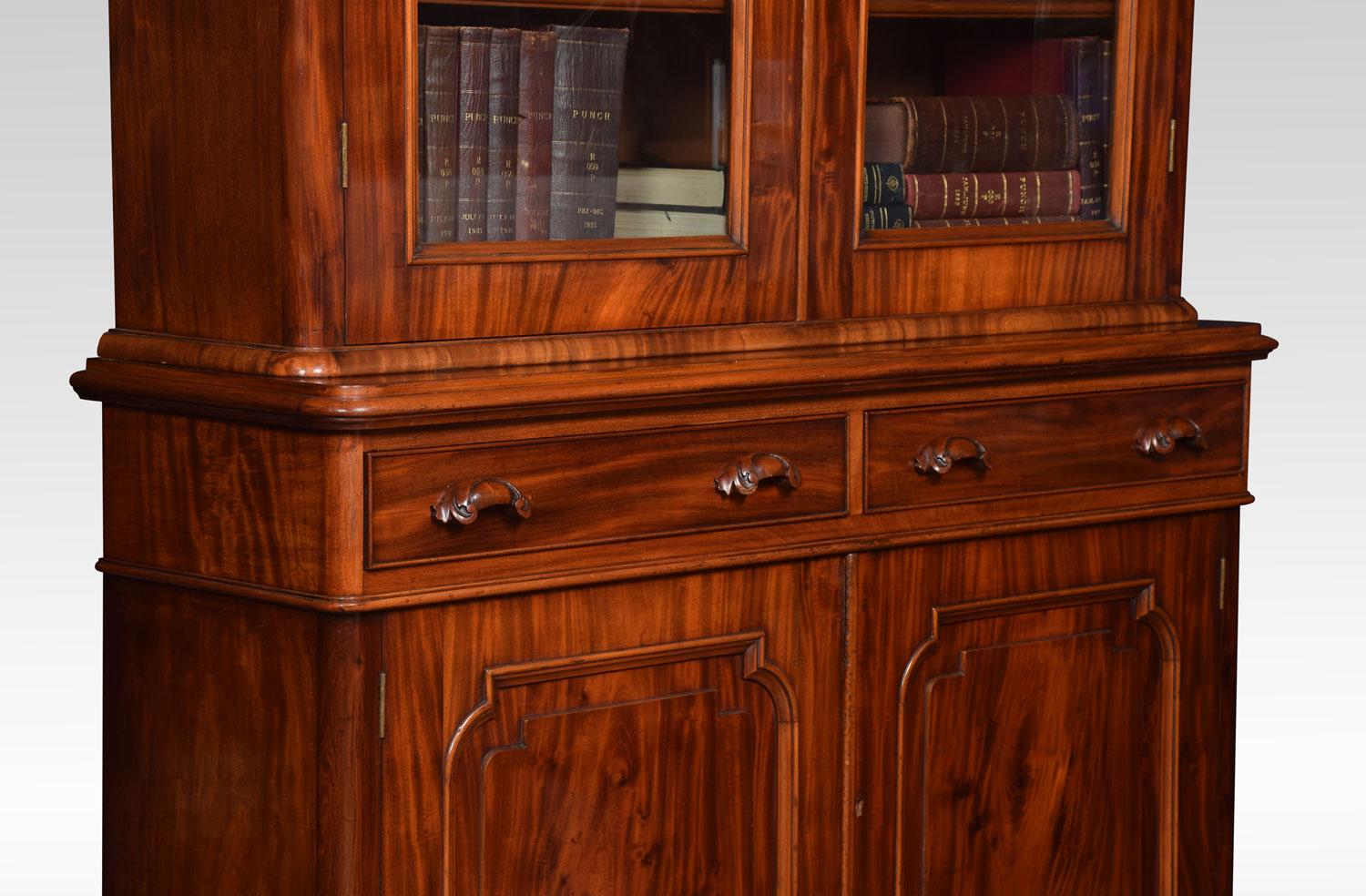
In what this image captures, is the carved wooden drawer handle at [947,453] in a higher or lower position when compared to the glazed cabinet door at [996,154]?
lower

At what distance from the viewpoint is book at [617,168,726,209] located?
2908 millimetres

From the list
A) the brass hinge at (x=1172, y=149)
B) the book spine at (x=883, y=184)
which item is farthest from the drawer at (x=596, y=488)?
the brass hinge at (x=1172, y=149)

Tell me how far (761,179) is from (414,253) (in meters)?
0.50

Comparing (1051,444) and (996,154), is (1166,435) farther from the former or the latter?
(996,154)

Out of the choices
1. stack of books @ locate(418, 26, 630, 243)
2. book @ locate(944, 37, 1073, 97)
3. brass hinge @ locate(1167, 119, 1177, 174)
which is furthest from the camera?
brass hinge @ locate(1167, 119, 1177, 174)

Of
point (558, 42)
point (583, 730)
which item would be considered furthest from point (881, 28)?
point (583, 730)

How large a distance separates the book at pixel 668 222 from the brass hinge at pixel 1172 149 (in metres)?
0.80

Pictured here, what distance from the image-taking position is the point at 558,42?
9.23 feet

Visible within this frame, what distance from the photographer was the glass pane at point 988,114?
3127mm

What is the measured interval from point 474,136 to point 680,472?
473mm

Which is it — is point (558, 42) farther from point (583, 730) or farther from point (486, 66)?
point (583, 730)

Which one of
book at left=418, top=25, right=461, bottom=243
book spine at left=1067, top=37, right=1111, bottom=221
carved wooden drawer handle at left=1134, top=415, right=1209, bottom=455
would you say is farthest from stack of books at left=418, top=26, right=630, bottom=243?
carved wooden drawer handle at left=1134, top=415, right=1209, bottom=455

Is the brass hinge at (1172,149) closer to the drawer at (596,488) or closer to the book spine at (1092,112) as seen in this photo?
the book spine at (1092,112)

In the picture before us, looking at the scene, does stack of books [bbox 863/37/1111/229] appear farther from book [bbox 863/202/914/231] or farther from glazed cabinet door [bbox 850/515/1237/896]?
glazed cabinet door [bbox 850/515/1237/896]
